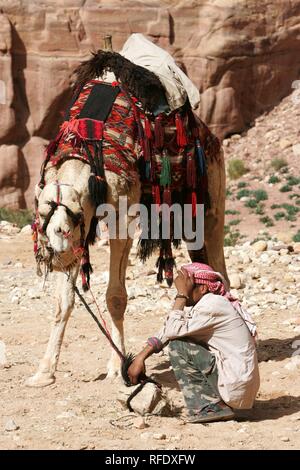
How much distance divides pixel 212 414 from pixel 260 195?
43.0 ft

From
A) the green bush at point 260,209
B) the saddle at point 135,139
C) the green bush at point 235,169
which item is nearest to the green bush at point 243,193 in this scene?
the green bush at point 260,209

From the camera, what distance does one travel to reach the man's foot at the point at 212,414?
5.36 meters

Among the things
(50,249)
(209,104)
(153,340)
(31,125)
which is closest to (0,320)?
(50,249)

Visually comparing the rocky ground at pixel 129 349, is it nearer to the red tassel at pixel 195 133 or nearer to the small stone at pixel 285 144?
the red tassel at pixel 195 133

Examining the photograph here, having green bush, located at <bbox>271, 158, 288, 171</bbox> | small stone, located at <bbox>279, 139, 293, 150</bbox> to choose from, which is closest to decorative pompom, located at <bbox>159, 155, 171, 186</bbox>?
green bush, located at <bbox>271, 158, 288, 171</bbox>

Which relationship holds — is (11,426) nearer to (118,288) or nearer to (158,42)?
(118,288)

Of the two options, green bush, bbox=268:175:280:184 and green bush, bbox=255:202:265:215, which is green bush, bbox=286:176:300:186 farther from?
green bush, bbox=255:202:265:215

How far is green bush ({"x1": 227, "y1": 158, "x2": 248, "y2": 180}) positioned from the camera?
2027cm

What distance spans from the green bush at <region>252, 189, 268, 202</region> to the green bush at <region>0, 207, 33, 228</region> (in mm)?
4429

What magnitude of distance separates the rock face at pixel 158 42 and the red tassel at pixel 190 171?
494 inches

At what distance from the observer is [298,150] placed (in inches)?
810

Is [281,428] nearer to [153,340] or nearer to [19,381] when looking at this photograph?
[153,340]

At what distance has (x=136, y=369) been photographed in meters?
5.35

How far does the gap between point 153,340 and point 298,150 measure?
15.8 m
